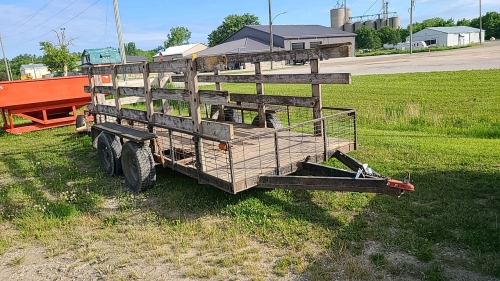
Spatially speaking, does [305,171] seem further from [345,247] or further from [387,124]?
[387,124]

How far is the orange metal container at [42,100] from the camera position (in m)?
12.6

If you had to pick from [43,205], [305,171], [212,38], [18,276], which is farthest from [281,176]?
[212,38]

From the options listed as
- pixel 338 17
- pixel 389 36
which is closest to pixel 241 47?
pixel 389 36

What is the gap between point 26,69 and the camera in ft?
296

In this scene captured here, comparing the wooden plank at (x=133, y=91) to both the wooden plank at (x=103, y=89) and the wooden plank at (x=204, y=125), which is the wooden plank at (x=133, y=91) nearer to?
the wooden plank at (x=103, y=89)

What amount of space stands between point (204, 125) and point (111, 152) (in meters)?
2.69

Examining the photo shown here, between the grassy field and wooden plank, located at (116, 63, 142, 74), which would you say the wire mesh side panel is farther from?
wooden plank, located at (116, 63, 142, 74)

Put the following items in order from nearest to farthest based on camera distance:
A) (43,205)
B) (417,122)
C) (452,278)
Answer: (452,278)
(43,205)
(417,122)

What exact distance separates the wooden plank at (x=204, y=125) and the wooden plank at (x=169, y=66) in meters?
0.69

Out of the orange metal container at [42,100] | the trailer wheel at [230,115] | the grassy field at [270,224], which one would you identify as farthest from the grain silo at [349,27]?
the grassy field at [270,224]

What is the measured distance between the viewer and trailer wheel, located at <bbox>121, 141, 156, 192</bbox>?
644 cm

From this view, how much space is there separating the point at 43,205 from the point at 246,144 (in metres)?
3.30

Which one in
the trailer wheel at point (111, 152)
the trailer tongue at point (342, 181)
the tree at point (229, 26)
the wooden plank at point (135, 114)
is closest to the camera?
the trailer tongue at point (342, 181)

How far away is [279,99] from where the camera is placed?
304 inches
